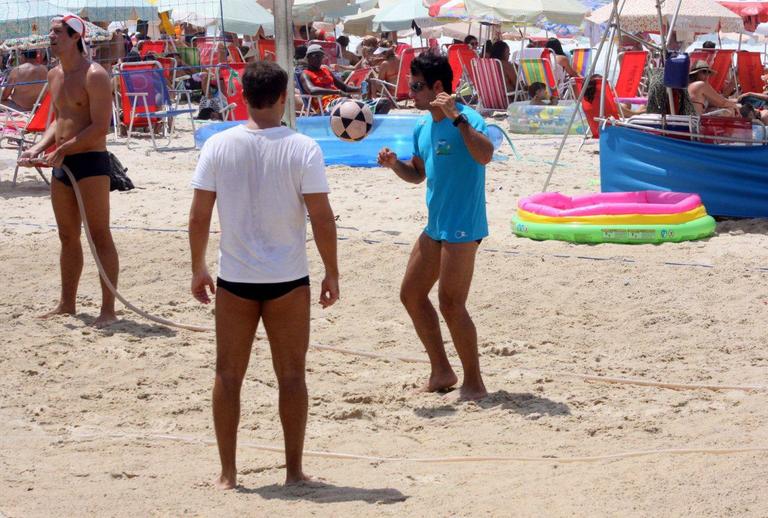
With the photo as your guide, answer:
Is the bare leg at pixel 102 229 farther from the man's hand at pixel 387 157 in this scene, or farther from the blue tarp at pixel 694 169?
the blue tarp at pixel 694 169

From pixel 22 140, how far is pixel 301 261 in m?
8.07

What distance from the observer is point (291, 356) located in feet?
12.6

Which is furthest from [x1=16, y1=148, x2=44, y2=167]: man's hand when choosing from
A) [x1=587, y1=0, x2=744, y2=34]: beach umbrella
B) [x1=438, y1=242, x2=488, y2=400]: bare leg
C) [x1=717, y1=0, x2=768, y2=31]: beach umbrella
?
[x1=717, y1=0, x2=768, y2=31]: beach umbrella

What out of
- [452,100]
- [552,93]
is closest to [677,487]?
[452,100]

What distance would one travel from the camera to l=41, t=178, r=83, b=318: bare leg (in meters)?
6.43

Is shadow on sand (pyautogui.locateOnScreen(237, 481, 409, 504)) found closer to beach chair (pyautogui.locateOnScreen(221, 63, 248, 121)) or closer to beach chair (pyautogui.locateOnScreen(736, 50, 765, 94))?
beach chair (pyautogui.locateOnScreen(221, 63, 248, 121))

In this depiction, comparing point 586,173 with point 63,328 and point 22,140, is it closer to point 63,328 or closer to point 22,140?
point 22,140

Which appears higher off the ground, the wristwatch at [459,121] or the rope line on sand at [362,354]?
the wristwatch at [459,121]

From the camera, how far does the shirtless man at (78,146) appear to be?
6.19m

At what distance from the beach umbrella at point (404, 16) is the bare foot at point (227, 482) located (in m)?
21.8

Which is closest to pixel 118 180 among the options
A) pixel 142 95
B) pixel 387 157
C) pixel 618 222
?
pixel 142 95

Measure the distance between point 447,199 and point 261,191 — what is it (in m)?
1.43

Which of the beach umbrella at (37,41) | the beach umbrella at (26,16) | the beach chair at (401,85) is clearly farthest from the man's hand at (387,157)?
the beach umbrella at (26,16)

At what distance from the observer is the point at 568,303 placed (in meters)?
6.88
